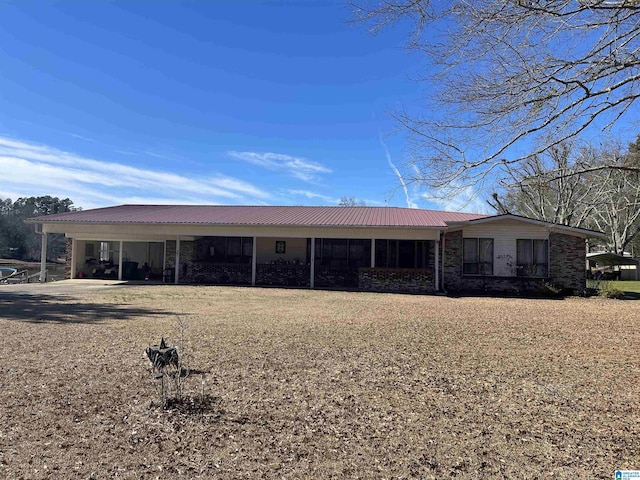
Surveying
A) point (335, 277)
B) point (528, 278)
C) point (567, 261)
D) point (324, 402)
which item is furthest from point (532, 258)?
point (324, 402)

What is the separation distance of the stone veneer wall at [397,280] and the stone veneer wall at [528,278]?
1156mm

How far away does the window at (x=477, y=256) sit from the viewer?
1875 centimetres

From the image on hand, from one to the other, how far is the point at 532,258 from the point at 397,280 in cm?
555

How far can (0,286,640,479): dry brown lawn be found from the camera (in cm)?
332

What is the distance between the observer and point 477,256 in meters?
18.9

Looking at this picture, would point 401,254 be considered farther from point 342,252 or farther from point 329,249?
point 329,249

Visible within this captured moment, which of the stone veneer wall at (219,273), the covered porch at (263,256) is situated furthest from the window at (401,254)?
the stone veneer wall at (219,273)

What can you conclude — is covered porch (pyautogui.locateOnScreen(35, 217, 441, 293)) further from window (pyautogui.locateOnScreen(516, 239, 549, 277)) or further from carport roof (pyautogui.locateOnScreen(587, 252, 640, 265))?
carport roof (pyautogui.locateOnScreen(587, 252, 640, 265))

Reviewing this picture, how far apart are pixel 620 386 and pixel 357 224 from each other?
13.6m

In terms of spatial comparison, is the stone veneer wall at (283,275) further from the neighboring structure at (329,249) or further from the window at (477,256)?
the window at (477,256)

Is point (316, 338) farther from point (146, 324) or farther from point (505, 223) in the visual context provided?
point (505, 223)

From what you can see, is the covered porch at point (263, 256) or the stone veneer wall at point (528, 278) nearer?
the stone veneer wall at point (528, 278)

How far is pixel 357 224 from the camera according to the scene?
1850 centimetres

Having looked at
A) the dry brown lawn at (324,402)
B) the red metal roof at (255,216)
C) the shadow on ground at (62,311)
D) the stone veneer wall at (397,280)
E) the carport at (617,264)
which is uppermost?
the red metal roof at (255,216)
